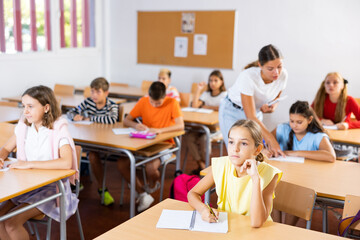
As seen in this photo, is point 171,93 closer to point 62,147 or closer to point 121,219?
point 121,219

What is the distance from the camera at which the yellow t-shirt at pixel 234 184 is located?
1832mm

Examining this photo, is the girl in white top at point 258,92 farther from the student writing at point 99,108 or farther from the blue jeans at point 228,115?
the student writing at point 99,108

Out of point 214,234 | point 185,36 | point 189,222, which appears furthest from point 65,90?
point 214,234

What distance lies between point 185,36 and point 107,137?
151 inches

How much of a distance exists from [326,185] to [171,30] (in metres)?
5.02

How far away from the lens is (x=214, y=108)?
190 inches

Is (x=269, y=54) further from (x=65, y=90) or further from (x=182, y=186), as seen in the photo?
(x=65, y=90)

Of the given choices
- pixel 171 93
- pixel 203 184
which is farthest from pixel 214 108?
pixel 203 184

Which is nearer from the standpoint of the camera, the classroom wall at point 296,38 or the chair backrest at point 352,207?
the chair backrest at point 352,207

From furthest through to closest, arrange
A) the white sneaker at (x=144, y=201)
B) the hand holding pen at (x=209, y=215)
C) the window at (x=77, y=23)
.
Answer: the window at (x=77, y=23) < the white sneaker at (x=144, y=201) < the hand holding pen at (x=209, y=215)

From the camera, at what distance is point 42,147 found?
2.45m

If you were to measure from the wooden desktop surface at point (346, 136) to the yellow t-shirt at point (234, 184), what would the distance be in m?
1.74

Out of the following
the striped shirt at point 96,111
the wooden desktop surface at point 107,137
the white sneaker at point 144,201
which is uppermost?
the striped shirt at point 96,111

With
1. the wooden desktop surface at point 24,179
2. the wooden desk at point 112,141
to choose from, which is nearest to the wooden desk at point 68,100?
the wooden desk at point 112,141
